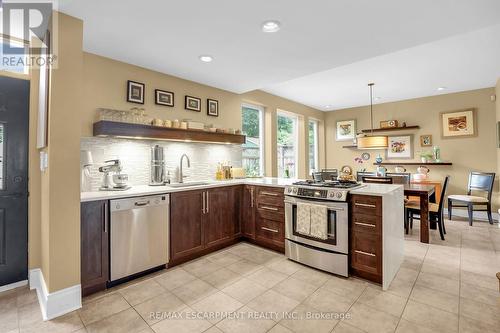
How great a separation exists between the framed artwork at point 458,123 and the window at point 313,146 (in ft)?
9.36

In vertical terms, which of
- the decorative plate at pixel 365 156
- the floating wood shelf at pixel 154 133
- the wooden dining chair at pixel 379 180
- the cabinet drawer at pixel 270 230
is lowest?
the cabinet drawer at pixel 270 230

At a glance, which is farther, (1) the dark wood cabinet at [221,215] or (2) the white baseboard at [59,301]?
(1) the dark wood cabinet at [221,215]

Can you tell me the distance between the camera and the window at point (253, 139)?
15.8 ft

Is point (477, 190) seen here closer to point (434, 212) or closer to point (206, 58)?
point (434, 212)

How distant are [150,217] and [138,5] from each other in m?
1.92

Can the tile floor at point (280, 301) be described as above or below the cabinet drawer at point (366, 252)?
below

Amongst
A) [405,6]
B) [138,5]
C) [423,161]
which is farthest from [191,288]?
[423,161]

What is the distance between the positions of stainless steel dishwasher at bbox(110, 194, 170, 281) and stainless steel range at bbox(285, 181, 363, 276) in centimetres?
142

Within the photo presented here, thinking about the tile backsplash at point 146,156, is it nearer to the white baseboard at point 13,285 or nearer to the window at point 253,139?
the window at point 253,139

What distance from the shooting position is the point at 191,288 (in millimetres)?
2322

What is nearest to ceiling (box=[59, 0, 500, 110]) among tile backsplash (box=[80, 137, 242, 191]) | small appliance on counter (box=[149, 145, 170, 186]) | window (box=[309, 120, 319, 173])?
tile backsplash (box=[80, 137, 242, 191])

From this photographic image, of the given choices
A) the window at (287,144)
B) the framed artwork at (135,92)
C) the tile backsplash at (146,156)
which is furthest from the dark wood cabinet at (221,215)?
the window at (287,144)

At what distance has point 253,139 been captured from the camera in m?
4.98

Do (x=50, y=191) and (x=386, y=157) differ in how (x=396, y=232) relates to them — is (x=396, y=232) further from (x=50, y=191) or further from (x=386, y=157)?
(x=386, y=157)
